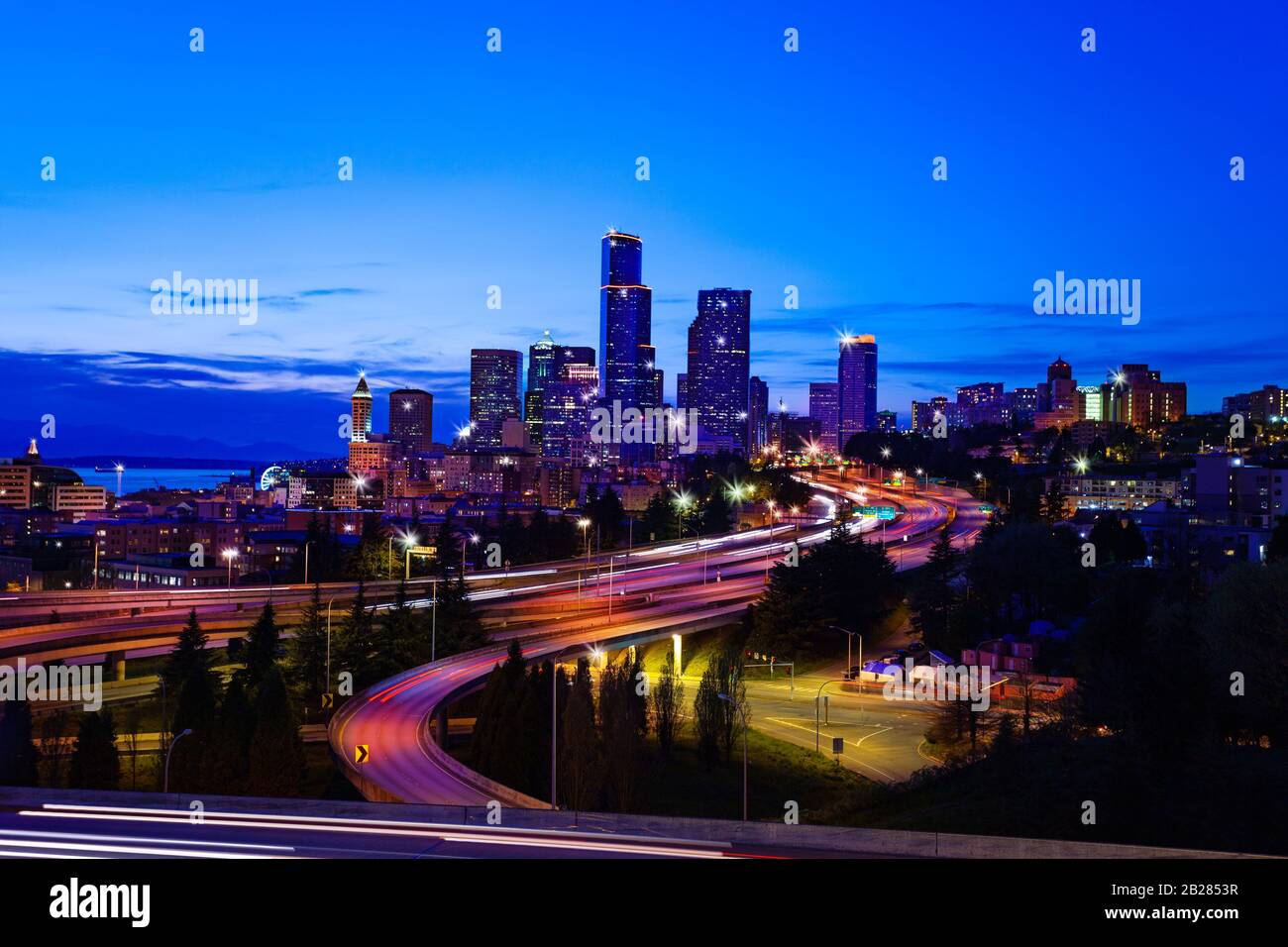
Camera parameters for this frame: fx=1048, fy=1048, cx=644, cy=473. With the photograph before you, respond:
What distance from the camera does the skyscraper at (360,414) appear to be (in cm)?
18812

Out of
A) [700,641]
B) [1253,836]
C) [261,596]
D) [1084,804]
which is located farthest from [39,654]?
[1253,836]

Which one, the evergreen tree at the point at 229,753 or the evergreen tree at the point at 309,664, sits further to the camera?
the evergreen tree at the point at 309,664

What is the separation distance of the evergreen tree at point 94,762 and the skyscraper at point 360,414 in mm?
170810

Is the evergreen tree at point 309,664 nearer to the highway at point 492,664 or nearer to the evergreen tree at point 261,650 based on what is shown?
the evergreen tree at point 261,650

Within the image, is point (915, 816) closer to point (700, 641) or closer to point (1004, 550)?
point (700, 641)

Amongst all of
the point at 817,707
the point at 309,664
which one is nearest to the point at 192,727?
the point at 309,664

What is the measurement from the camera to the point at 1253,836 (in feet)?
47.0

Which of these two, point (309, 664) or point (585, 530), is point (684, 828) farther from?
point (585, 530)

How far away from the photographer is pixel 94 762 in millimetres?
20438

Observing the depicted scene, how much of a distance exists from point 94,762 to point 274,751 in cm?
348

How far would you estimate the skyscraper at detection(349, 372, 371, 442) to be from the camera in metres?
188

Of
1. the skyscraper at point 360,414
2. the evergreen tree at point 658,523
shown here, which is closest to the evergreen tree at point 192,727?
the evergreen tree at point 658,523
